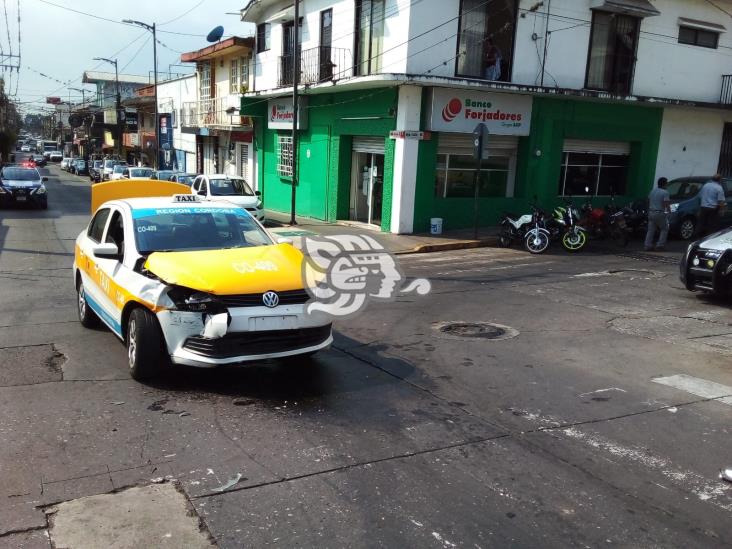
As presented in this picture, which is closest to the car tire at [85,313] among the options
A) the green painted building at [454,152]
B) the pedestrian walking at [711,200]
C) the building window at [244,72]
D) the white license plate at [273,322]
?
the white license plate at [273,322]

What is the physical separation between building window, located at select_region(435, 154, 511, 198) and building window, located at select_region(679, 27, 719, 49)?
807cm

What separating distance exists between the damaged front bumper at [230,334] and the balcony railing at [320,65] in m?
15.3

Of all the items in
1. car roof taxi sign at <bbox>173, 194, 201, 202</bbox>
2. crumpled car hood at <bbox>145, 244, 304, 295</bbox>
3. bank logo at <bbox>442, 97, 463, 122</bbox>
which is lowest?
crumpled car hood at <bbox>145, 244, 304, 295</bbox>

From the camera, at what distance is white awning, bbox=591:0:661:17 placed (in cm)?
1951

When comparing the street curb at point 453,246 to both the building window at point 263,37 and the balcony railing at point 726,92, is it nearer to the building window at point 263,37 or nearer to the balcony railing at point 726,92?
the balcony railing at point 726,92

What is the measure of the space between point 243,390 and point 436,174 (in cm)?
A: 1370

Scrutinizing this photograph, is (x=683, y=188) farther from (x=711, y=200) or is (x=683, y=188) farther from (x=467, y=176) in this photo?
(x=467, y=176)

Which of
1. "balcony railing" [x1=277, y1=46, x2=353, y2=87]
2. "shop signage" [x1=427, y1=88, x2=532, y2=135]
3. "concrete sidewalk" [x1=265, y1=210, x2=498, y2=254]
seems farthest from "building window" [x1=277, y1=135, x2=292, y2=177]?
"shop signage" [x1=427, y1=88, x2=532, y2=135]

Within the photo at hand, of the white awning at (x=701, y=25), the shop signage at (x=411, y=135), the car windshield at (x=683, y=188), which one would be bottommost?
the car windshield at (x=683, y=188)

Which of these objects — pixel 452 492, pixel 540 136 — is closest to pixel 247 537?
pixel 452 492

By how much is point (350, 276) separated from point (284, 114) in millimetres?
13695

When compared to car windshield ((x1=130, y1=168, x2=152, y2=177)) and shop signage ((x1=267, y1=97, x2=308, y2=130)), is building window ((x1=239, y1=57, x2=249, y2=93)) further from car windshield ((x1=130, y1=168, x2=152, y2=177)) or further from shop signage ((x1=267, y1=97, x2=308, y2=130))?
car windshield ((x1=130, y1=168, x2=152, y2=177))

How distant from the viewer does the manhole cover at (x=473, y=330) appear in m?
8.30

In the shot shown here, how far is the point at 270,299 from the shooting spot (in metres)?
5.82
